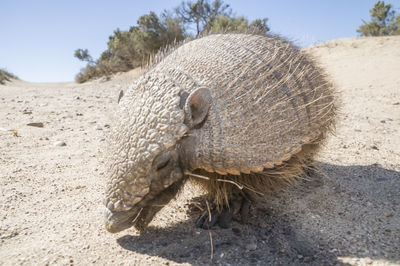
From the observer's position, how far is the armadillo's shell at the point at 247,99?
93.4 inches

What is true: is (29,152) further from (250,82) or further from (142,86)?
(250,82)

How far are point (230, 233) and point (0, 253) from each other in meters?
1.92

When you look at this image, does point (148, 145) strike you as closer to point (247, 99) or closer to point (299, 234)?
point (247, 99)

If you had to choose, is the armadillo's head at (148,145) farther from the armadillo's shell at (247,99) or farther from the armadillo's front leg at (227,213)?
the armadillo's front leg at (227,213)

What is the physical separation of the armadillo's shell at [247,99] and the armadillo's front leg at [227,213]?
2.29ft

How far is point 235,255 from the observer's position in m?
2.53

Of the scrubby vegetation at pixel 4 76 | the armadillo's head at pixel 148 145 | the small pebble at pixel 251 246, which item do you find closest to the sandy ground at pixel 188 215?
the small pebble at pixel 251 246

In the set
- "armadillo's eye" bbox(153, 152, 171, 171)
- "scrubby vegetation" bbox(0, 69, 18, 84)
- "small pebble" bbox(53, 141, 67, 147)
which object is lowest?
"small pebble" bbox(53, 141, 67, 147)

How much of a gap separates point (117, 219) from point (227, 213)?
3.75 ft

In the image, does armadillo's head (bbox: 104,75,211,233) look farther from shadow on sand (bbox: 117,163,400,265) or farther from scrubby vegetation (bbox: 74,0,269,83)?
scrubby vegetation (bbox: 74,0,269,83)

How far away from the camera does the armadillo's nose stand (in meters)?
2.35

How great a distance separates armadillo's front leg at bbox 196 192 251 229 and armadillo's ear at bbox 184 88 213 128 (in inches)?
41.4

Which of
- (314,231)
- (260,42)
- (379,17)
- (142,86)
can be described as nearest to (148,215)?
(142,86)

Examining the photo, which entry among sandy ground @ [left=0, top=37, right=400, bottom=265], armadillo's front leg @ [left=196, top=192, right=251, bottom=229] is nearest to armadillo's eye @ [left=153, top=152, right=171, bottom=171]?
sandy ground @ [left=0, top=37, right=400, bottom=265]
